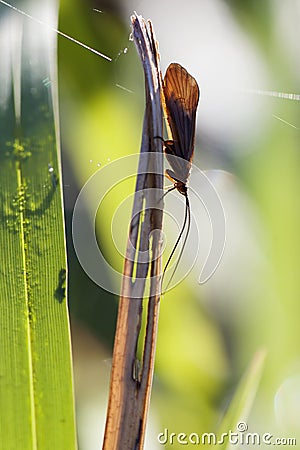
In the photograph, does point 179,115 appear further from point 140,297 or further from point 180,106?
point 140,297

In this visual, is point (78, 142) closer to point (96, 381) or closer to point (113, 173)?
point (113, 173)

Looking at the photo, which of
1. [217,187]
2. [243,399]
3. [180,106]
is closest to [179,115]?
[180,106]

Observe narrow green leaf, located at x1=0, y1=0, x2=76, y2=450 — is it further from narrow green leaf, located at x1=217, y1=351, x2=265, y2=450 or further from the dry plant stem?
narrow green leaf, located at x1=217, y1=351, x2=265, y2=450

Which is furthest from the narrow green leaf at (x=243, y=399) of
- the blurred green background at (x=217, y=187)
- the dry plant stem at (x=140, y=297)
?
the dry plant stem at (x=140, y=297)

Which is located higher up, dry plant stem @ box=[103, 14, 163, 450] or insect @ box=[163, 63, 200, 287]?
insect @ box=[163, 63, 200, 287]

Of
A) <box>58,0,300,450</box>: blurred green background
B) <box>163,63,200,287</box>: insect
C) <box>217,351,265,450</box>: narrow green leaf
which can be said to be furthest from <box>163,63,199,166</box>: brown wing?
<box>217,351,265,450</box>: narrow green leaf

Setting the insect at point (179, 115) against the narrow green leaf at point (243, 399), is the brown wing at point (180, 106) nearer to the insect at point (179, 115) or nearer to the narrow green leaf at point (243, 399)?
the insect at point (179, 115)
